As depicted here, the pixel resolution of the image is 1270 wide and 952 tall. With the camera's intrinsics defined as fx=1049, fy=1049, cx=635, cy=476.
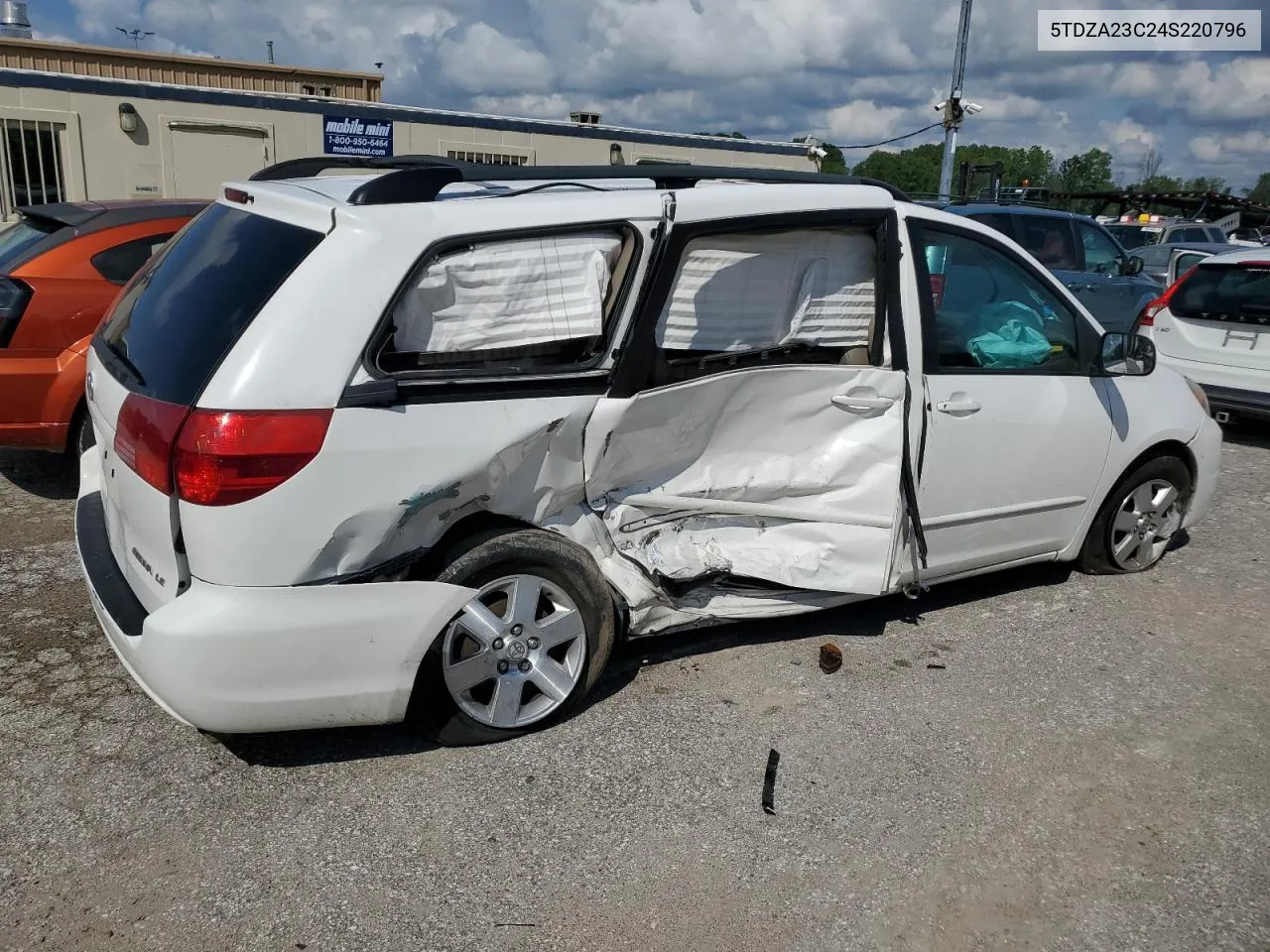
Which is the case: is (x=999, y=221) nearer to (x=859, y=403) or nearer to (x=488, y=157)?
(x=859, y=403)

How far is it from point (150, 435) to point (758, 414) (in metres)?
2.04

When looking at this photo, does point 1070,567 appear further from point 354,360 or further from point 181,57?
point 181,57

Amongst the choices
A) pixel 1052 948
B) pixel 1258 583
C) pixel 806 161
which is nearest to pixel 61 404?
pixel 1052 948

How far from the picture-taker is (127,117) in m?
16.2

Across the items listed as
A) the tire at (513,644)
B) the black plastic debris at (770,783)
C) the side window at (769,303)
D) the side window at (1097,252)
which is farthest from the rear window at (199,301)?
the side window at (1097,252)

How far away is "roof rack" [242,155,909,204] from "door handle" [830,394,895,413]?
809 millimetres

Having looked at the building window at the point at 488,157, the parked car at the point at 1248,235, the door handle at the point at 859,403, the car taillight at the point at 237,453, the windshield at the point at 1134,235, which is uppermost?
the building window at the point at 488,157

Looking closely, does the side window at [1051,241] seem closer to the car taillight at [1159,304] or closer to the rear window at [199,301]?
the car taillight at [1159,304]

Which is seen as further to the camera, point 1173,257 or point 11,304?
point 1173,257

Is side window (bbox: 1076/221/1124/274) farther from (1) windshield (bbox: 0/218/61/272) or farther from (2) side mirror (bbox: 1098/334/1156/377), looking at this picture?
(1) windshield (bbox: 0/218/61/272)

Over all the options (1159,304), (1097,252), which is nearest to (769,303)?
(1159,304)

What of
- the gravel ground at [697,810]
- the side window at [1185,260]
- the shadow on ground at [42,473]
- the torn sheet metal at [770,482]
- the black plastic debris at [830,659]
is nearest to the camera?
the gravel ground at [697,810]

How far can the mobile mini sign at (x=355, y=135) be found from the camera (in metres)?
18.4

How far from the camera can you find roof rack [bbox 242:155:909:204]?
3.18 meters
